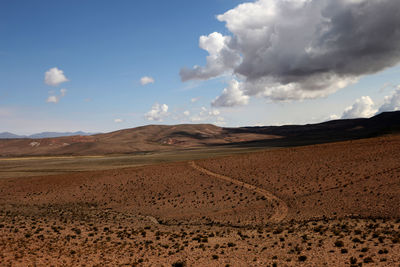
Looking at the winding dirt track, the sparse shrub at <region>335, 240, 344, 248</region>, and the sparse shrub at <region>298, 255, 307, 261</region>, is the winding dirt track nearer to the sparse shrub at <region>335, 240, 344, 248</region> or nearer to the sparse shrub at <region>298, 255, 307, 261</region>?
the sparse shrub at <region>335, 240, 344, 248</region>

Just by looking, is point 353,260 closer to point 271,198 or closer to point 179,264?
point 179,264

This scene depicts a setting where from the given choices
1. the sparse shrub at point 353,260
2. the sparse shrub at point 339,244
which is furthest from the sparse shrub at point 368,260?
the sparse shrub at point 339,244

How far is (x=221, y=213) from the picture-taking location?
31.5 metres

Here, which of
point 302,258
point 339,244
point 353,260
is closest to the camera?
point 353,260

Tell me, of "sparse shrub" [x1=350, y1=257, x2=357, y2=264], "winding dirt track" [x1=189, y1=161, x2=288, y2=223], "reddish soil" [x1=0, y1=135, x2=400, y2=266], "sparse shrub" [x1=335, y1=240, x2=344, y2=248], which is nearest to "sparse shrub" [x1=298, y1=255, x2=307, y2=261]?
"reddish soil" [x1=0, y1=135, x2=400, y2=266]

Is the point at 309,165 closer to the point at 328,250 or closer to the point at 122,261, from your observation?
the point at 328,250

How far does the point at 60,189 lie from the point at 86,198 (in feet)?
24.6

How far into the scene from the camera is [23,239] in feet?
73.3

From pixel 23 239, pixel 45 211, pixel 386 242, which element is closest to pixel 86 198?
pixel 45 211

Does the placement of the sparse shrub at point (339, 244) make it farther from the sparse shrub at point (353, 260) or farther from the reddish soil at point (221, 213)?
the sparse shrub at point (353, 260)

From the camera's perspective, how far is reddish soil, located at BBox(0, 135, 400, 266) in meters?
18.0

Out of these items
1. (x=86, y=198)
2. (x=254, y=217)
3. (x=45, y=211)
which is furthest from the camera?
(x=86, y=198)

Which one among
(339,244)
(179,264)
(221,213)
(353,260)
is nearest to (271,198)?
(221,213)

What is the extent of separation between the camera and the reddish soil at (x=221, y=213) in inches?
708
